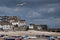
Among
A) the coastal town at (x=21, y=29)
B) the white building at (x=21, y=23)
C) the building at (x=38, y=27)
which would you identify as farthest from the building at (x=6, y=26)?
the building at (x=38, y=27)

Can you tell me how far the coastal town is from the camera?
3.13 m

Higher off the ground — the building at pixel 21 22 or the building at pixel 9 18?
the building at pixel 9 18

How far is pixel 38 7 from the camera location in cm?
324

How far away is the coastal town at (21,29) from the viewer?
123 inches

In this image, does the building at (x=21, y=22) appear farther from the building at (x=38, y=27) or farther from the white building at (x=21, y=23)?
the building at (x=38, y=27)

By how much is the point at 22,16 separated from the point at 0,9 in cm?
46

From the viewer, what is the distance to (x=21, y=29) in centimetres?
318

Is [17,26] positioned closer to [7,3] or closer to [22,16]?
[22,16]

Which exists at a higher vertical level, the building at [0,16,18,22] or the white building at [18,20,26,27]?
the building at [0,16,18,22]

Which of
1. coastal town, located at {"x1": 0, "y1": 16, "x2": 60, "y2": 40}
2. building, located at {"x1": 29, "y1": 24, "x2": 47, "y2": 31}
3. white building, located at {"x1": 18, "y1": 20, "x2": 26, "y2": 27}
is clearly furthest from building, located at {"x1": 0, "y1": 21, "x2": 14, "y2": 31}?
building, located at {"x1": 29, "y1": 24, "x2": 47, "y2": 31}

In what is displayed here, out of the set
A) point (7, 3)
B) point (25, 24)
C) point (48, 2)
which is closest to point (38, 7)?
point (48, 2)

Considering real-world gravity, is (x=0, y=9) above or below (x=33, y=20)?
above

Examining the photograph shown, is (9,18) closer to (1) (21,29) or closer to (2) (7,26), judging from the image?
(2) (7,26)

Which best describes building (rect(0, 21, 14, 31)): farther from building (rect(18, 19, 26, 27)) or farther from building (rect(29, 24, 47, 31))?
building (rect(29, 24, 47, 31))
